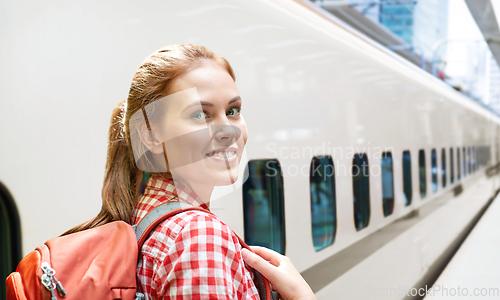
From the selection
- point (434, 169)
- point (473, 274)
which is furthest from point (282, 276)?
point (434, 169)

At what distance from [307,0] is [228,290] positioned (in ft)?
7.06

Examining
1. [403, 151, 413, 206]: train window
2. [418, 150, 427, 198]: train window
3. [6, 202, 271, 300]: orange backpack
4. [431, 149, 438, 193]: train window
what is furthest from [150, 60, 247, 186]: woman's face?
[431, 149, 438, 193]: train window

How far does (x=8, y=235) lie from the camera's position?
3.69 ft

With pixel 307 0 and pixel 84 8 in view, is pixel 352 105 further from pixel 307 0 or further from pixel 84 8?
pixel 84 8

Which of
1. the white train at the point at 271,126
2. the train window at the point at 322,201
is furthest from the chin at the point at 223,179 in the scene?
the train window at the point at 322,201

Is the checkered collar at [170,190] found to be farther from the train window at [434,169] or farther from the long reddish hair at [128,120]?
the train window at [434,169]

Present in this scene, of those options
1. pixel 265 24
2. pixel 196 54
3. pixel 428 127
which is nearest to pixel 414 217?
pixel 428 127

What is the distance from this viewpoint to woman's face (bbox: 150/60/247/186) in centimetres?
88

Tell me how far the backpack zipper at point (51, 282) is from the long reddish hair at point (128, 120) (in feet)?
0.65

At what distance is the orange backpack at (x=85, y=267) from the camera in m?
0.72

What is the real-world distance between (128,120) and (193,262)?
0.38m

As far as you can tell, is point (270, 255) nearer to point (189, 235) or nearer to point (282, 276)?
point (282, 276)

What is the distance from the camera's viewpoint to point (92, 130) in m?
1.28

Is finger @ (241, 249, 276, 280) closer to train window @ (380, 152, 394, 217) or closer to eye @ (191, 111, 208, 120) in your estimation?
eye @ (191, 111, 208, 120)
